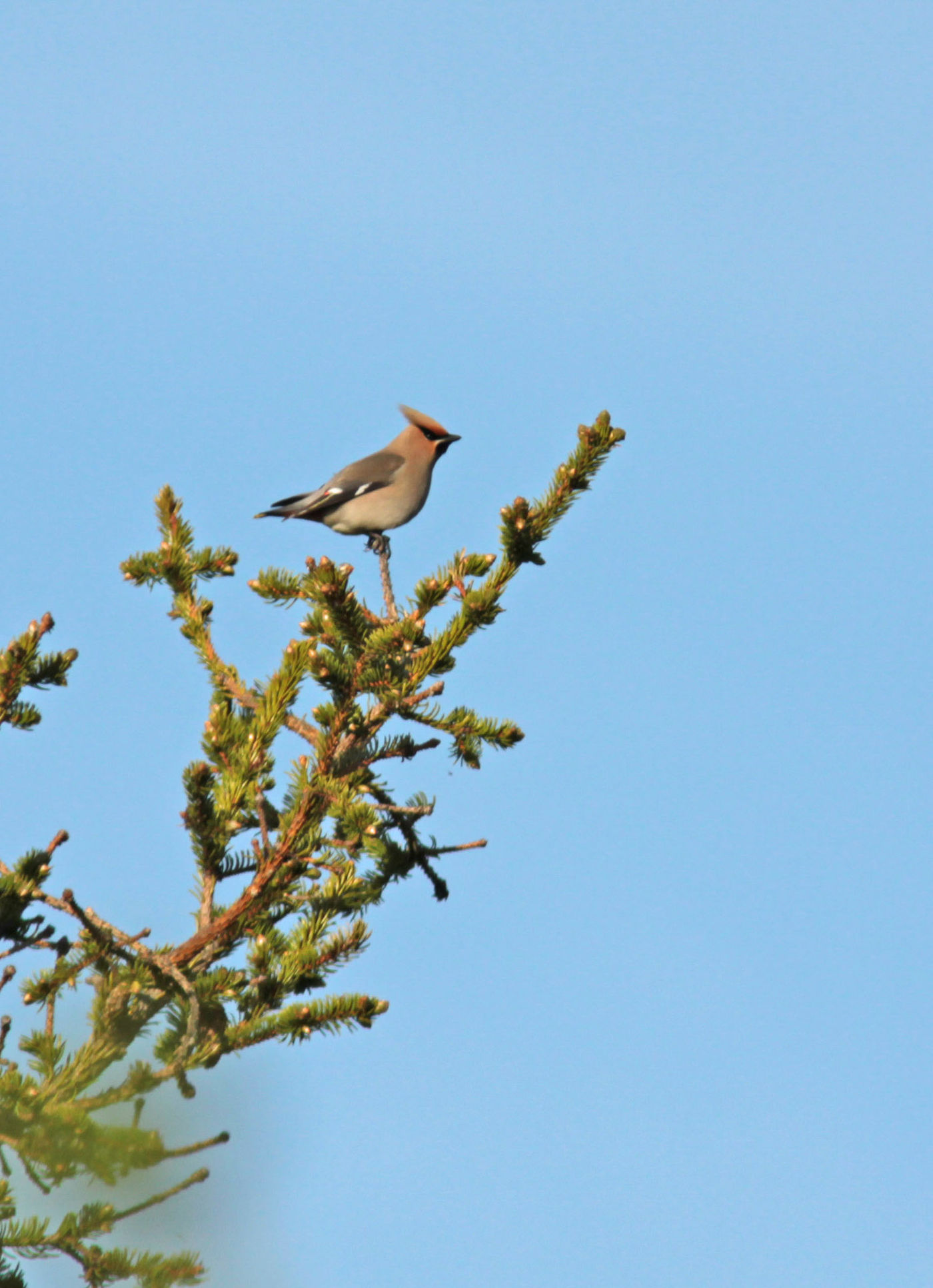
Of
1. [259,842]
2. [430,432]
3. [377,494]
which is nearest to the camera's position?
[259,842]

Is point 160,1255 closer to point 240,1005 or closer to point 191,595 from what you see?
point 240,1005

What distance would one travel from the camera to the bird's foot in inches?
265

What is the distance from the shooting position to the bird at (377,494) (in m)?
6.77

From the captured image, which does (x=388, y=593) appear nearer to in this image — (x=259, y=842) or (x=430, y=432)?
(x=259, y=842)

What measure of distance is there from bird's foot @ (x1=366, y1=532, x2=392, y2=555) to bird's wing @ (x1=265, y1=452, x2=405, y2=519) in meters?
→ 0.23

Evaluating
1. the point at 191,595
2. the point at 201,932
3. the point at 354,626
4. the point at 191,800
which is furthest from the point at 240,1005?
the point at 191,595

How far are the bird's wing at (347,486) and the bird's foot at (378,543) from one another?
23 centimetres

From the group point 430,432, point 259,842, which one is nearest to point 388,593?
point 259,842

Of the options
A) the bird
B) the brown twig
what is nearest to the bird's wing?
the bird

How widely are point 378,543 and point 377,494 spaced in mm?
251

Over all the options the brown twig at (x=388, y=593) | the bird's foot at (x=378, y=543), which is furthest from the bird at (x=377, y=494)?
the brown twig at (x=388, y=593)

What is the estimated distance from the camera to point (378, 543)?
6.78 m

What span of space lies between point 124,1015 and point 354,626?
1.20m

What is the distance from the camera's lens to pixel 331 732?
383 centimetres
